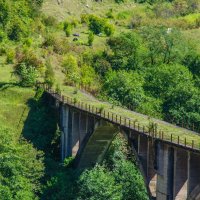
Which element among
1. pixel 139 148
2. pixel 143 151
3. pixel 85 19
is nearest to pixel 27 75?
pixel 139 148

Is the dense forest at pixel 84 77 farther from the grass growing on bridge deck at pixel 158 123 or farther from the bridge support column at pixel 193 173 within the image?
the bridge support column at pixel 193 173

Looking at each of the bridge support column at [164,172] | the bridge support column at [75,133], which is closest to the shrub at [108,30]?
the bridge support column at [75,133]

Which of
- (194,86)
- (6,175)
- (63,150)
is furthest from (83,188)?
(194,86)

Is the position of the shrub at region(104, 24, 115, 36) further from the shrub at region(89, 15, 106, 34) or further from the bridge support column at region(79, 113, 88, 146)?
the bridge support column at region(79, 113, 88, 146)

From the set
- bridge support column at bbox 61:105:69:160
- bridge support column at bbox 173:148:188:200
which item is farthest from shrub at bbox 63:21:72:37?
bridge support column at bbox 173:148:188:200

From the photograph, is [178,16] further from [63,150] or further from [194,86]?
[63,150]

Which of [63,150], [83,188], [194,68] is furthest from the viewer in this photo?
[194,68]

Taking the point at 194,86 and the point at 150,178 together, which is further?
the point at 194,86

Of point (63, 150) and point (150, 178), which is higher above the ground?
point (150, 178)
